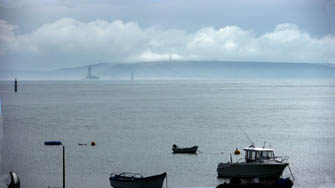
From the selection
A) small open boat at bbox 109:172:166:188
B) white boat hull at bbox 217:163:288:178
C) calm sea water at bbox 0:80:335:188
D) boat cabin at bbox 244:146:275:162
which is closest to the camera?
small open boat at bbox 109:172:166:188

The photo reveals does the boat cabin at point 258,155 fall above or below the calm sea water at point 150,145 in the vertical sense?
above

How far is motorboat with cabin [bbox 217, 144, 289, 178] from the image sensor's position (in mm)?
10273

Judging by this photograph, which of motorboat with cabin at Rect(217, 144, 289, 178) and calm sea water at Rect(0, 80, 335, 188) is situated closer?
motorboat with cabin at Rect(217, 144, 289, 178)

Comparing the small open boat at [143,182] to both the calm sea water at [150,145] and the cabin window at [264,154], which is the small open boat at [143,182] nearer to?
the calm sea water at [150,145]

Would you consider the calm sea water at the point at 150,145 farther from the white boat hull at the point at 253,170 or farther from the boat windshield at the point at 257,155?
the boat windshield at the point at 257,155

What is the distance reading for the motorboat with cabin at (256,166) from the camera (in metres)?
10.3

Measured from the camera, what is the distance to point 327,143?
16.5m

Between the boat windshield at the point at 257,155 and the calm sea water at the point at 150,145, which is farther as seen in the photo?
the calm sea water at the point at 150,145

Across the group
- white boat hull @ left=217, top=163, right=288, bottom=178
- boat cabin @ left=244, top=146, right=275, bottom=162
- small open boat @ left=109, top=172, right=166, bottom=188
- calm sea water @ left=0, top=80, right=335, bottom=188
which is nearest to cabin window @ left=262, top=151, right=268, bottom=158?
boat cabin @ left=244, top=146, right=275, bottom=162

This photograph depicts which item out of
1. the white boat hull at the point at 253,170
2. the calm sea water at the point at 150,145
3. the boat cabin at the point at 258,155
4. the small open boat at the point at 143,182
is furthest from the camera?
the calm sea water at the point at 150,145

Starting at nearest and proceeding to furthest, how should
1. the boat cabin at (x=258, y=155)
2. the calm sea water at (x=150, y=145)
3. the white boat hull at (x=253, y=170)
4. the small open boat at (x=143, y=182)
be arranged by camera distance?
the small open boat at (x=143, y=182), the white boat hull at (x=253, y=170), the boat cabin at (x=258, y=155), the calm sea water at (x=150, y=145)

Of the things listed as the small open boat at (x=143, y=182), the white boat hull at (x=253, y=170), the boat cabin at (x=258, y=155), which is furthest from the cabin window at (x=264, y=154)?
the small open boat at (x=143, y=182)

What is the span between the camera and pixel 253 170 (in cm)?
1026

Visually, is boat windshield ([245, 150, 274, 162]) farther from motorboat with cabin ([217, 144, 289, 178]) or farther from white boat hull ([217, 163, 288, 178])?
white boat hull ([217, 163, 288, 178])
